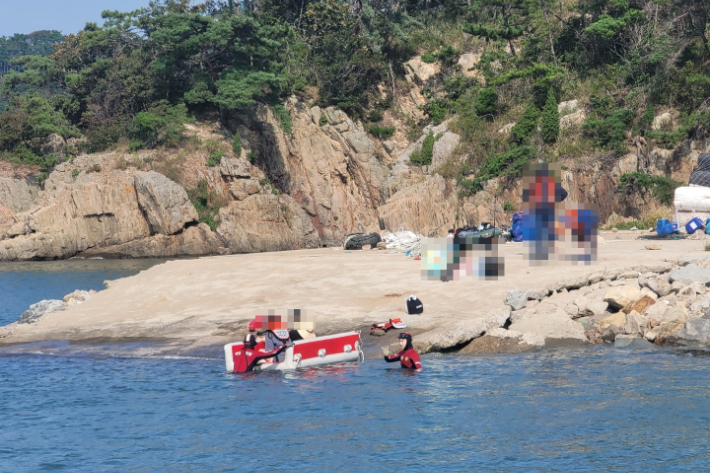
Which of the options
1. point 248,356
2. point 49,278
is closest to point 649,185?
point 248,356

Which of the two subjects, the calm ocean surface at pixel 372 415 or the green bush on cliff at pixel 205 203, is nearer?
the calm ocean surface at pixel 372 415

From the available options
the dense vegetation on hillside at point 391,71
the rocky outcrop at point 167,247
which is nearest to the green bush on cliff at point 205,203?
the rocky outcrop at point 167,247

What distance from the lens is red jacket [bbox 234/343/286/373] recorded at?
15547 millimetres

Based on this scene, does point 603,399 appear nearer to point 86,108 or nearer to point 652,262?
point 652,262

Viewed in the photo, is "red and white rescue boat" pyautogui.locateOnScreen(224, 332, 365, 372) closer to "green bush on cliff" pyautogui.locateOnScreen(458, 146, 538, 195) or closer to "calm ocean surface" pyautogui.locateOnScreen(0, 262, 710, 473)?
"calm ocean surface" pyautogui.locateOnScreen(0, 262, 710, 473)

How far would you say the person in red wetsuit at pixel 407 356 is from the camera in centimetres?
1481

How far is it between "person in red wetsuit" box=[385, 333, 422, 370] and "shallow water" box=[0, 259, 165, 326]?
14.3 metres

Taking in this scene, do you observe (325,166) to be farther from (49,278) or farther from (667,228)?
(667,228)

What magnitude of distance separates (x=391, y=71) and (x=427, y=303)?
1515 inches

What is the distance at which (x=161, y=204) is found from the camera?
158ft

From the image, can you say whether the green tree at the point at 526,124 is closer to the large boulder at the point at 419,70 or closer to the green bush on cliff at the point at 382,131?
the green bush on cliff at the point at 382,131

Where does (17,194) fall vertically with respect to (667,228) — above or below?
above

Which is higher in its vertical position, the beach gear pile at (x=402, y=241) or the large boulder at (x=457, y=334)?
the beach gear pile at (x=402, y=241)

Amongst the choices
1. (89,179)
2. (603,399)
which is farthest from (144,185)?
(603,399)
